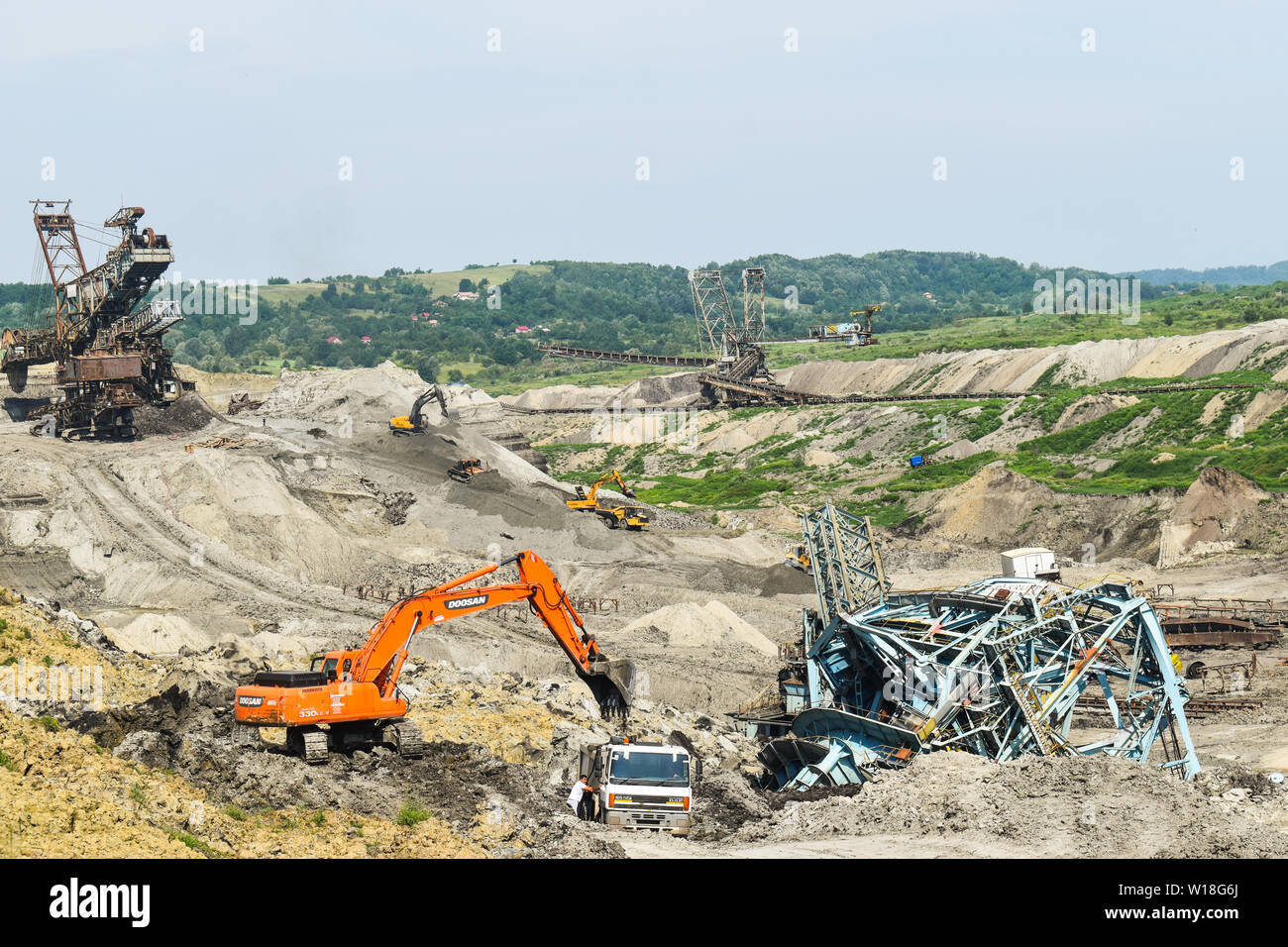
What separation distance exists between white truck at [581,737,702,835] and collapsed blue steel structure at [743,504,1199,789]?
4496mm

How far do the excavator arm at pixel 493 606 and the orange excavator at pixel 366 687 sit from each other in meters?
0.02

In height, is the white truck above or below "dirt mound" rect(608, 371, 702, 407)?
below

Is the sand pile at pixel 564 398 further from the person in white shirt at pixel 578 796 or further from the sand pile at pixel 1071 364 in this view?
the person in white shirt at pixel 578 796

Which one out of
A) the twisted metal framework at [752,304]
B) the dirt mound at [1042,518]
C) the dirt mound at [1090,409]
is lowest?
the dirt mound at [1042,518]

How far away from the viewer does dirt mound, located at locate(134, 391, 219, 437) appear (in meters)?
59.9

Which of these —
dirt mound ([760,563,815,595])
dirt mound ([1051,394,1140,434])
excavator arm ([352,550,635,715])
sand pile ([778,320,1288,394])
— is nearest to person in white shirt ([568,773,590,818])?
excavator arm ([352,550,635,715])

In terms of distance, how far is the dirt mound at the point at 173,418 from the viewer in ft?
196

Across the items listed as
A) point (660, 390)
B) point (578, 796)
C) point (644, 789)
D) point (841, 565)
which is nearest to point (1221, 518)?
point (841, 565)

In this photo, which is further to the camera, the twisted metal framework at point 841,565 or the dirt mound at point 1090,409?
the dirt mound at point 1090,409

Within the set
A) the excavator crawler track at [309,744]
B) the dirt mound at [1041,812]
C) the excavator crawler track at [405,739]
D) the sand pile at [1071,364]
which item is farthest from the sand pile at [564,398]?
the dirt mound at [1041,812]

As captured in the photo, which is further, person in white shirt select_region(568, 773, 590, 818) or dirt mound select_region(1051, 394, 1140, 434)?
dirt mound select_region(1051, 394, 1140, 434)

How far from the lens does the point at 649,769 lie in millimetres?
19781

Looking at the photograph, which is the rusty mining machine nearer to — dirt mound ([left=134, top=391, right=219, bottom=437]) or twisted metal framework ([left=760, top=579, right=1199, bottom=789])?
dirt mound ([left=134, top=391, right=219, bottom=437])
